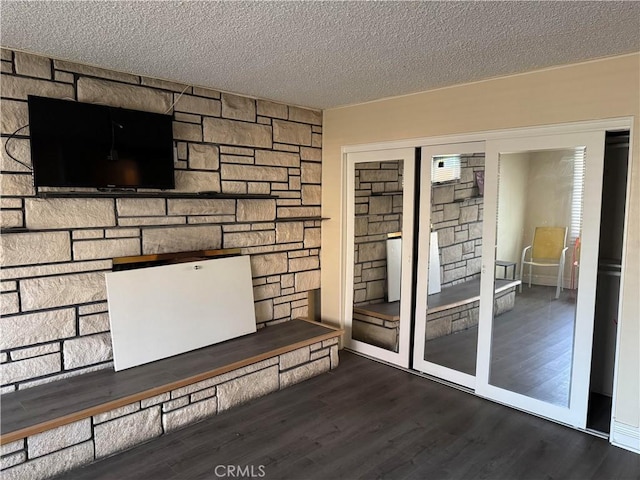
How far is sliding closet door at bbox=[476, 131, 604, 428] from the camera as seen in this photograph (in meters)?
2.79

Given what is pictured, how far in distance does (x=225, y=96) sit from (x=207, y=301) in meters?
1.66

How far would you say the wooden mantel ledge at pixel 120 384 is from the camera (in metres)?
2.31

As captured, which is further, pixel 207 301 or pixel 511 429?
pixel 207 301

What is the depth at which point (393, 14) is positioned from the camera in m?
2.04

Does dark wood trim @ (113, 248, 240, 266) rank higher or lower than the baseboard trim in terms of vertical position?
higher

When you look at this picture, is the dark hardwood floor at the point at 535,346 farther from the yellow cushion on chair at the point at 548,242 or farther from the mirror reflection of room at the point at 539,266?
the yellow cushion on chair at the point at 548,242

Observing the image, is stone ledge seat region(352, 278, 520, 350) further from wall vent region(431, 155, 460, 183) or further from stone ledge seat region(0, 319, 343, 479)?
wall vent region(431, 155, 460, 183)

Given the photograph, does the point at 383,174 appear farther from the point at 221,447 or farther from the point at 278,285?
the point at 221,447

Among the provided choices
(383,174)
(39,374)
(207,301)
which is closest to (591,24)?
(383,174)

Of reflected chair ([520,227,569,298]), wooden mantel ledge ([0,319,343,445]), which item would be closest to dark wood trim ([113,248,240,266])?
wooden mantel ledge ([0,319,343,445])

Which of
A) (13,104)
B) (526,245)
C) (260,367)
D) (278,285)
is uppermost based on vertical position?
(13,104)

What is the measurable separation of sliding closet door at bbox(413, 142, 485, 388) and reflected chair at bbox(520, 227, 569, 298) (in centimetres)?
35

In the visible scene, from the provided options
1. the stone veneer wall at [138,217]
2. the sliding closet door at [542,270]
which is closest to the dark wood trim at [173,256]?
the stone veneer wall at [138,217]

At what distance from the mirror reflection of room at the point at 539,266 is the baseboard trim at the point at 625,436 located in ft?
1.01
